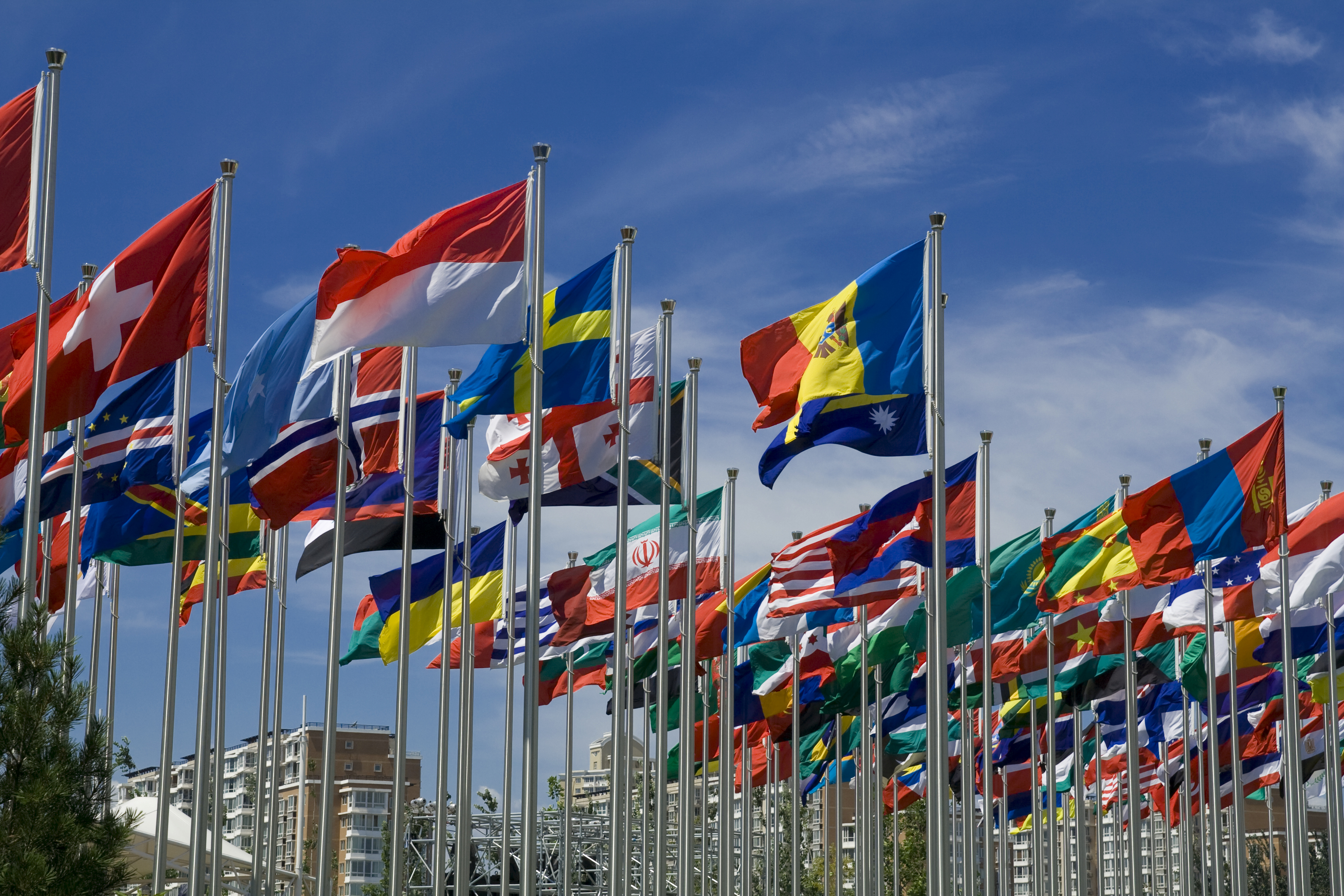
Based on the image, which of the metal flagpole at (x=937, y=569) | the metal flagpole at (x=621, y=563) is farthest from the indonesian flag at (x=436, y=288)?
the metal flagpole at (x=937, y=569)

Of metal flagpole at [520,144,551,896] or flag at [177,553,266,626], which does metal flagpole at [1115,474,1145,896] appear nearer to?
metal flagpole at [520,144,551,896]

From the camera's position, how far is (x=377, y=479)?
25781 mm

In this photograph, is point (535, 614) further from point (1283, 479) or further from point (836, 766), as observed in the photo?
point (836, 766)

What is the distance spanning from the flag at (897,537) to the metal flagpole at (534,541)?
702cm

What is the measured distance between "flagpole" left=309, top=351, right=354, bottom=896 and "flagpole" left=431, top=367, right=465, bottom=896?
221 centimetres

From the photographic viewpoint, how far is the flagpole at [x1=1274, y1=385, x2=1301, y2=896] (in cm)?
2519

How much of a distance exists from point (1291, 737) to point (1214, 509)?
6.33 meters

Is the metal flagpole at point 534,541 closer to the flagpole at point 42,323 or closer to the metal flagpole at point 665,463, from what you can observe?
the metal flagpole at point 665,463

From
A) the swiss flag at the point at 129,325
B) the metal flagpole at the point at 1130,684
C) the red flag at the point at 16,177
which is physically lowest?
the metal flagpole at the point at 1130,684

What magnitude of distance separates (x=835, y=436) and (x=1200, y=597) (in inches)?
517

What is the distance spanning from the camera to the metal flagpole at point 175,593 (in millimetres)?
22172

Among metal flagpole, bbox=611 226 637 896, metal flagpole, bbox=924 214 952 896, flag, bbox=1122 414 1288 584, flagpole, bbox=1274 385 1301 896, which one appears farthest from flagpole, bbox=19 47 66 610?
flagpole, bbox=1274 385 1301 896

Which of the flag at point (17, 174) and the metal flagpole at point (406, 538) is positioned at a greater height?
the flag at point (17, 174)

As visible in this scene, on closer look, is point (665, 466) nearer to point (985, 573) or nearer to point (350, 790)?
point (985, 573)
